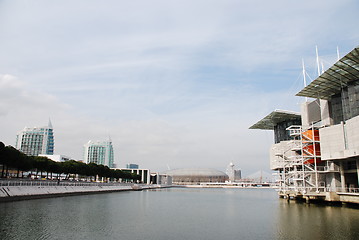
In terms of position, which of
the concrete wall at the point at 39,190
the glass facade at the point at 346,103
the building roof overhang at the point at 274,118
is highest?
the building roof overhang at the point at 274,118

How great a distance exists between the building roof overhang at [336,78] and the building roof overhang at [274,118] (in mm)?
30075

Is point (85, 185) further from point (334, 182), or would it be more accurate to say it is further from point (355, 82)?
point (355, 82)

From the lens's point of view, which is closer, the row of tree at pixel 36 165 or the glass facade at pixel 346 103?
the glass facade at pixel 346 103

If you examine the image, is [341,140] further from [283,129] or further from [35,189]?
[35,189]

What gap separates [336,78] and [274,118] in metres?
47.8

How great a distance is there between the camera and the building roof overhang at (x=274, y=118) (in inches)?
3791

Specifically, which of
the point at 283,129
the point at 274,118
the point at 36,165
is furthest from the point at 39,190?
the point at 283,129

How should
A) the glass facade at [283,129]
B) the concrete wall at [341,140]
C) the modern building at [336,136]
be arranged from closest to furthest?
1. the concrete wall at [341,140]
2. the modern building at [336,136]
3. the glass facade at [283,129]

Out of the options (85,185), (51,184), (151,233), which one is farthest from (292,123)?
(151,233)

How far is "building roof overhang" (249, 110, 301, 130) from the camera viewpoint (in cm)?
9628

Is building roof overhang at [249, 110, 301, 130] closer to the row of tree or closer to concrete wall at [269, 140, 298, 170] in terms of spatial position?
concrete wall at [269, 140, 298, 170]

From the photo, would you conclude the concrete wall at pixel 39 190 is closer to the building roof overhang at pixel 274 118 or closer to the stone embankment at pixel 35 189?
the stone embankment at pixel 35 189

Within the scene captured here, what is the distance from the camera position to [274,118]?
336ft

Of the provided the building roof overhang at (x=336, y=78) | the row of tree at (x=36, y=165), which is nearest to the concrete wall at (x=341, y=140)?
the building roof overhang at (x=336, y=78)
